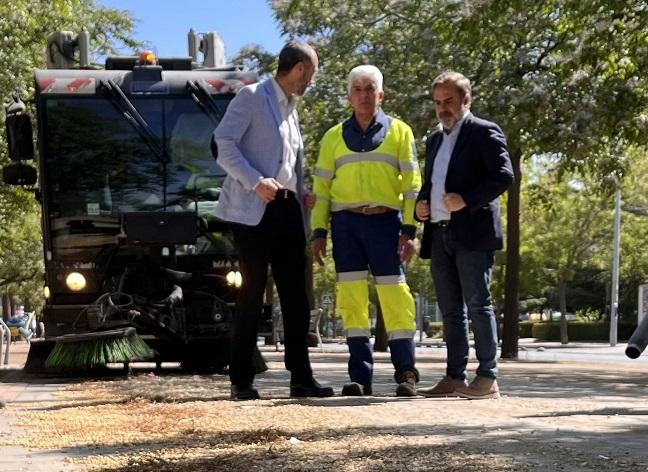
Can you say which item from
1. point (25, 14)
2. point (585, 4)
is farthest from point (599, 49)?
point (25, 14)

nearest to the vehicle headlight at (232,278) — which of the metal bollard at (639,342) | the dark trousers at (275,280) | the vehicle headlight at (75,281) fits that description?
the vehicle headlight at (75,281)

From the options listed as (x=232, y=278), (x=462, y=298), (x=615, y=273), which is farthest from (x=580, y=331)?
(x=462, y=298)

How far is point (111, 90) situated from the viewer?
42.1 ft

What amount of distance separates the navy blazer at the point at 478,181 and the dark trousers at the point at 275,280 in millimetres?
919

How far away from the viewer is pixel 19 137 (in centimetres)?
1249

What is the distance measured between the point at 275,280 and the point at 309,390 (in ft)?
2.37

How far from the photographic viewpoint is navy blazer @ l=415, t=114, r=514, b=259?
7898 mm

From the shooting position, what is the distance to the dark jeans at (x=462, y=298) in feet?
26.0

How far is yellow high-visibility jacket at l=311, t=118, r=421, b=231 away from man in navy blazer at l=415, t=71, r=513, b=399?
5.0 inches

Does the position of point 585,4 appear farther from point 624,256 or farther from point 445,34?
point 624,256

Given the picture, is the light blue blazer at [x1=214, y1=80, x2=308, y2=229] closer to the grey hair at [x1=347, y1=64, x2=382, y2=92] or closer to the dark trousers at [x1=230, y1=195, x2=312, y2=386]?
the dark trousers at [x1=230, y1=195, x2=312, y2=386]

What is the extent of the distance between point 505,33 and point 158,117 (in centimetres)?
429

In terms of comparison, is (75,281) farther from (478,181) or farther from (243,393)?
(478,181)

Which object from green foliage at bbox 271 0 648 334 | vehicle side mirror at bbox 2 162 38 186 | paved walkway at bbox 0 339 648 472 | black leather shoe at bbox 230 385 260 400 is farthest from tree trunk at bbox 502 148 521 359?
black leather shoe at bbox 230 385 260 400
